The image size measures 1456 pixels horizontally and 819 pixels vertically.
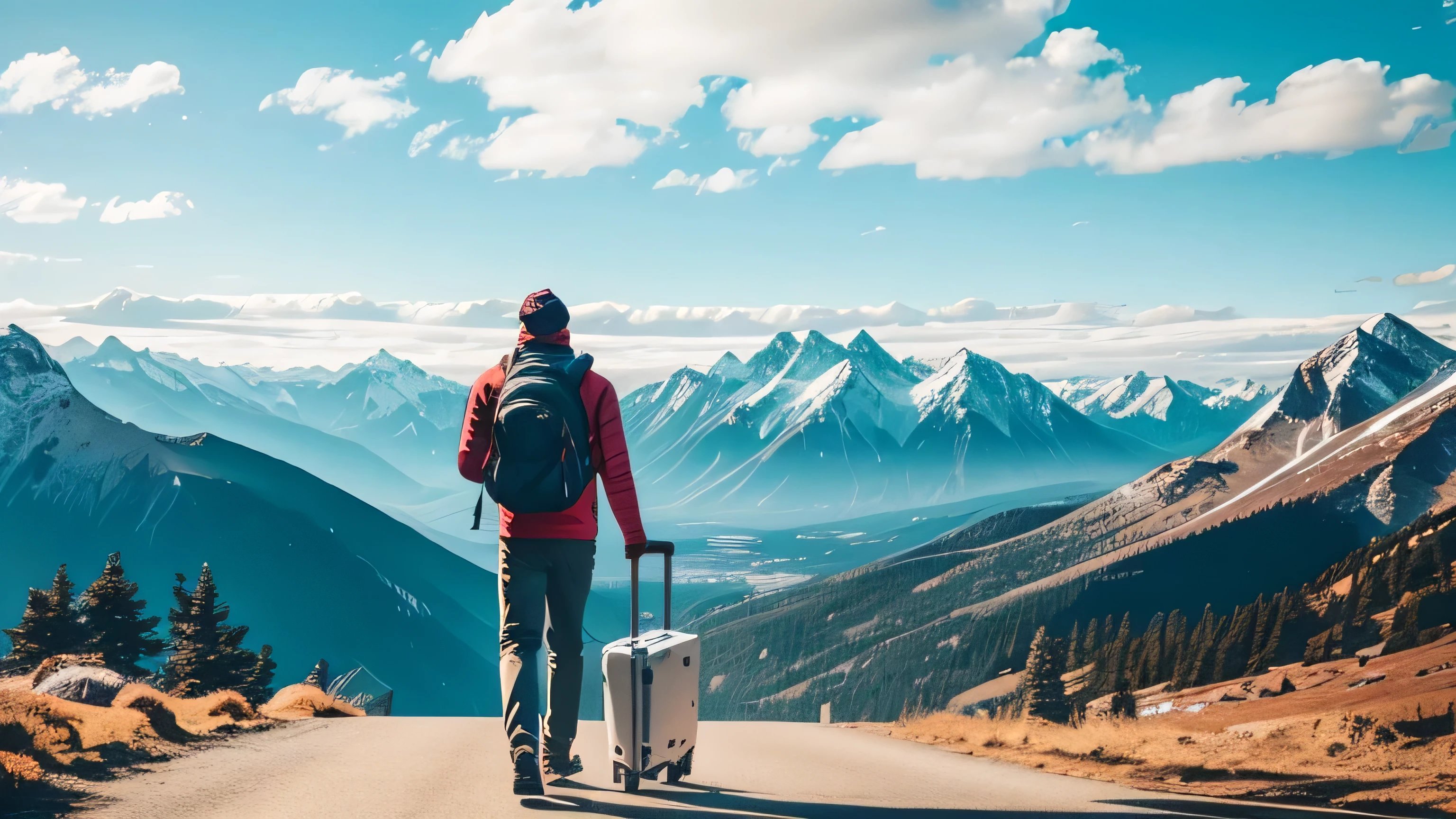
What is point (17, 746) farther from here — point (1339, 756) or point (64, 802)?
point (1339, 756)

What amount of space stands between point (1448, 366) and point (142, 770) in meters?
212

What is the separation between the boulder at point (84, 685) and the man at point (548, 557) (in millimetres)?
6904

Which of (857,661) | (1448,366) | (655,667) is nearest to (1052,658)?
(655,667)

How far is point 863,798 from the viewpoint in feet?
23.0

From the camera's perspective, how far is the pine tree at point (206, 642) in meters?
26.9

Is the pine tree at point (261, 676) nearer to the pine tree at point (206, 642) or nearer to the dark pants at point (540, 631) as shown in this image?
the pine tree at point (206, 642)

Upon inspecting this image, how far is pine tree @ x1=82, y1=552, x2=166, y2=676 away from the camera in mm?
34406

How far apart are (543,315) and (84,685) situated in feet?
27.2

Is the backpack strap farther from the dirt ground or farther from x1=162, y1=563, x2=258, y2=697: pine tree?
x1=162, y1=563, x2=258, y2=697: pine tree

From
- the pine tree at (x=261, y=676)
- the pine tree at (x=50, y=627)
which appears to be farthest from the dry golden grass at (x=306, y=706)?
the pine tree at (x=50, y=627)

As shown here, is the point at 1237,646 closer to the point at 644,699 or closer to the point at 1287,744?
the point at 1287,744

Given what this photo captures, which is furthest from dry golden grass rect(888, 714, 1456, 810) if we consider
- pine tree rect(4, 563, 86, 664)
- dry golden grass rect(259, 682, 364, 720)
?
pine tree rect(4, 563, 86, 664)

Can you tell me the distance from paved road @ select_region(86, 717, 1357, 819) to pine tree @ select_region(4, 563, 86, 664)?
3056 cm

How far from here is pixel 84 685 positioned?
1098 cm
